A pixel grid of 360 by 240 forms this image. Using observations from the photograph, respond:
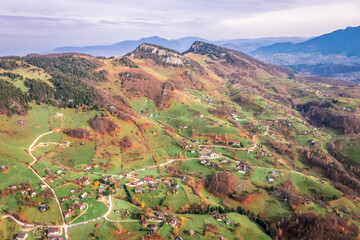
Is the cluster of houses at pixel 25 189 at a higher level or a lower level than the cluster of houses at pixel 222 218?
higher

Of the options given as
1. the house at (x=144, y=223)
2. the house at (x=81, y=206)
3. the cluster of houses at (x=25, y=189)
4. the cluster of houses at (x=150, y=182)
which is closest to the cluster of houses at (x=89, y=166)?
the cluster of houses at (x=25, y=189)

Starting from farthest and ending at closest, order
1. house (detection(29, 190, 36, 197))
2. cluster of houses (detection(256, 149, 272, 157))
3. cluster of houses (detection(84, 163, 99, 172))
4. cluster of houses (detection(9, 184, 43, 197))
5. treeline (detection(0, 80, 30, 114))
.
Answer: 1. cluster of houses (detection(256, 149, 272, 157))
2. treeline (detection(0, 80, 30, 114))
3. cluster of houses (detection(84, 163, 99, 172))
4. cluster of houses (detection(9, 184, 43, 197))
5. house (detection(29, 190, 36, 197))

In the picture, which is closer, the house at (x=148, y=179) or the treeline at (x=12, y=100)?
the house at (x=148, y=179)

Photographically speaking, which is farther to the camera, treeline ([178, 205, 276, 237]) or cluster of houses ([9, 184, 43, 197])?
treeline ([178, 205, 276, 237])

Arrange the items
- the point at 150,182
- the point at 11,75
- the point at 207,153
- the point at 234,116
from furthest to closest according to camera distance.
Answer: the point at 234,116, the point at 11,75, the point at 207,153, the point at 150,182

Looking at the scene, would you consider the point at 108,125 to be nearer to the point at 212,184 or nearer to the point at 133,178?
the point at 133,178

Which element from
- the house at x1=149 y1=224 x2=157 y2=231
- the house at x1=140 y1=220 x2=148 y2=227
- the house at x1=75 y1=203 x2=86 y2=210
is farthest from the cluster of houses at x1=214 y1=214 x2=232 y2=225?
the house at x1=75 y1=203 x2=86 y2=210

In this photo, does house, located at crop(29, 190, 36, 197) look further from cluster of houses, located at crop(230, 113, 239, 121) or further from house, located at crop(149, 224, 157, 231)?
cluster of houses, located at crop(230, 113, 239, 121)

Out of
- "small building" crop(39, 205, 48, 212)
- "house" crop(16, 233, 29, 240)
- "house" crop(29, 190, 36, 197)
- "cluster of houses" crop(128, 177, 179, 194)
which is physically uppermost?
"house" crop(29, 190, 36, 197)

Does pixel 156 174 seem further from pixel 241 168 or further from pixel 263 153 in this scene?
pixel 263 153

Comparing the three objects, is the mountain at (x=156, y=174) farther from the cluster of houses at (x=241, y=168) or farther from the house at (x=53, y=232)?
the cluster of houses at (x=241, y=168)

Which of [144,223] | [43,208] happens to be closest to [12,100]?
[43,208]
